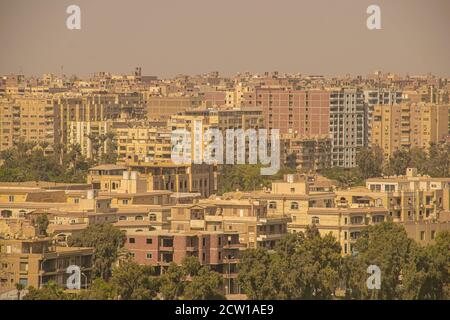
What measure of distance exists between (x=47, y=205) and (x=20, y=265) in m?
7.03

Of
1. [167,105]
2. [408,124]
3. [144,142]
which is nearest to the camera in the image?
[144,142]

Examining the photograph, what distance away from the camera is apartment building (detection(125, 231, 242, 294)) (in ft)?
91.3

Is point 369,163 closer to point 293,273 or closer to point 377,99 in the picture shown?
point 377,99

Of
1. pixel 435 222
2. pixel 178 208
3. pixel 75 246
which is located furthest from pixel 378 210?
pixel 75 246

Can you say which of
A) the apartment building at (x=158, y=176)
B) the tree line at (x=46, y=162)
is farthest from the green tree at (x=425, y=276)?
the tree line at (x=46, y=162)

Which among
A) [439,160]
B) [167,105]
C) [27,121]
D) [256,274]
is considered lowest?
[439,160]

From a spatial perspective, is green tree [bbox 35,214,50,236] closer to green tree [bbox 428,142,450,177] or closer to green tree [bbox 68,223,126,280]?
green tree [bbox 68,223,126,280]

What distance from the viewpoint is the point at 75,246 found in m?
28.2

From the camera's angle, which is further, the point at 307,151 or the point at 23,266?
the point at 307,151

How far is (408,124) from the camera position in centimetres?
5703

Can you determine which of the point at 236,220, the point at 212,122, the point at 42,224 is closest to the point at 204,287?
the point at 42,224

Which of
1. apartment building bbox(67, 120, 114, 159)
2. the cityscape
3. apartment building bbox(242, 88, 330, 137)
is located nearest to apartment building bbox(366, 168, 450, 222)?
the cityscape

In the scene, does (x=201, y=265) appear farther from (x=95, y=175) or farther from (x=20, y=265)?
(x=95, y=175)

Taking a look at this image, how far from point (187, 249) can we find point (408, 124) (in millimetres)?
29372
